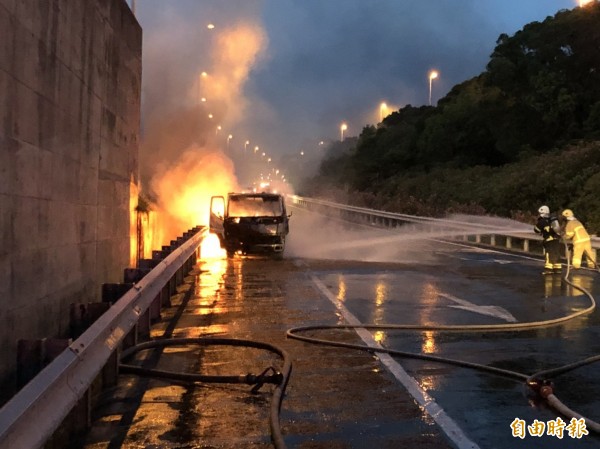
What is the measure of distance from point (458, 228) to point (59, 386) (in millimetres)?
Answer: 26326

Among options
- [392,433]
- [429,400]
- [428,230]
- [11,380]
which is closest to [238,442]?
[392,433]

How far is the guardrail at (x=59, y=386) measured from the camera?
3.56 metres

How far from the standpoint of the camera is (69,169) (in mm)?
8742

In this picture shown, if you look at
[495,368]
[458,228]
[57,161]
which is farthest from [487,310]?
[458,228]

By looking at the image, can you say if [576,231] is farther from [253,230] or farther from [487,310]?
[253,230]

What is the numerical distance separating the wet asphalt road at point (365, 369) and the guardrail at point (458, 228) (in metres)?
9.52

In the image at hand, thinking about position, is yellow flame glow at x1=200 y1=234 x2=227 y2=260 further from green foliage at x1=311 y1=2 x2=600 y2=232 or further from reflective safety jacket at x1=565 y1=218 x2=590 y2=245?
green foliage at x1=311 y1=2 x2=600 y2=232

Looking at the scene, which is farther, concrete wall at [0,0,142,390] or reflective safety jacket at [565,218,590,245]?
reflective safety jacket at [565,218,590,245]

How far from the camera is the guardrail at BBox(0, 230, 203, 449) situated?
3.56 meters

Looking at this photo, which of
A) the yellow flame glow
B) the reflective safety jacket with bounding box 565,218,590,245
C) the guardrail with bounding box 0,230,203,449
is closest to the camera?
the guardrail with bounding box 0,230,203,449

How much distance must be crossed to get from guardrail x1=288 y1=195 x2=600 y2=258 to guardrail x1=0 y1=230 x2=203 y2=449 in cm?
1724

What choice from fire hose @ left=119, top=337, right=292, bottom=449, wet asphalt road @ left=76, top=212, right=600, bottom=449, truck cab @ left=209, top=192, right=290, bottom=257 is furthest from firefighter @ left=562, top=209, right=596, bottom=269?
fire hose @ left=119, top=337, right=292, bottom=449

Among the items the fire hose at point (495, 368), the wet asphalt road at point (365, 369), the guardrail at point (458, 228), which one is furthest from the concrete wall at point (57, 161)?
the guardrail at point (458, 228)

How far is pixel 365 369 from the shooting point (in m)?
7.16
